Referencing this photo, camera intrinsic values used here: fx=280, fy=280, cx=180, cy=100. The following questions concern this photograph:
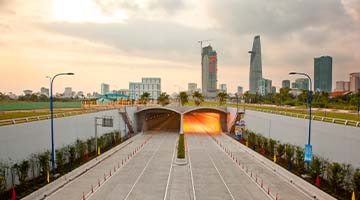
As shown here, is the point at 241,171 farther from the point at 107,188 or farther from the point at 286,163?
the point at 107,188

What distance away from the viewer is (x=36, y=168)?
30.9 metres

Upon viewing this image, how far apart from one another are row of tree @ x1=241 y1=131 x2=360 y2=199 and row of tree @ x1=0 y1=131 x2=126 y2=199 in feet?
91.1

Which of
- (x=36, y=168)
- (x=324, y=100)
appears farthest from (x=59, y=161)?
(x=324, y=100)

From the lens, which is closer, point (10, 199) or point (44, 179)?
point (10, 199)

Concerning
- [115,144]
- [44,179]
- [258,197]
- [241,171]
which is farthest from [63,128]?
[258,197]

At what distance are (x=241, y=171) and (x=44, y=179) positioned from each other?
22.5 meters

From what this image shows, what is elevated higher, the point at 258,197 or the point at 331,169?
the point at 331,169

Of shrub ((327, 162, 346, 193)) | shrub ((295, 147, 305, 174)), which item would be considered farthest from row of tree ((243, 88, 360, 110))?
shrub ((327, 162, 346, 193))

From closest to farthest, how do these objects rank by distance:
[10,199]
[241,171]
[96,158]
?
[10,199]
[241,171]
[96,158]

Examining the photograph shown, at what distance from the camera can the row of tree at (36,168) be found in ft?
84.0

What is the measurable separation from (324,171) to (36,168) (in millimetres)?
31339

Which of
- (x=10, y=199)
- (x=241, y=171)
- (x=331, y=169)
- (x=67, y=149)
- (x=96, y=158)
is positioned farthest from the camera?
(x=96, y=158)

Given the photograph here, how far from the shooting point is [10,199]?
23.4 metres

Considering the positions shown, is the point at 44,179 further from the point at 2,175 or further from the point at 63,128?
the point at 63,128
